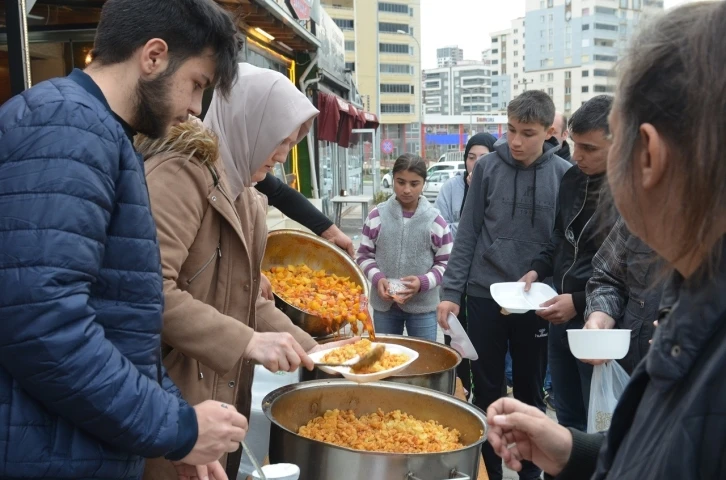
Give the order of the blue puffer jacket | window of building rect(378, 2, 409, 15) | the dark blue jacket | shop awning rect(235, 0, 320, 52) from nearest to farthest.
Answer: the dark blue jacket, the blue puffer jacket, shop awning rect(235, 0, 320, 52), window of building rect(378, 2, 409, 15)

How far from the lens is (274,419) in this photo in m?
2.06

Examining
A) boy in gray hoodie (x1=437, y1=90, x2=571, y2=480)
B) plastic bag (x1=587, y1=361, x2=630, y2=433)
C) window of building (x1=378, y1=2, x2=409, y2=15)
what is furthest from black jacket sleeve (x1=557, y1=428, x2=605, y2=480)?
window of building (x1=378, y1=2, x2=409, y2=15)

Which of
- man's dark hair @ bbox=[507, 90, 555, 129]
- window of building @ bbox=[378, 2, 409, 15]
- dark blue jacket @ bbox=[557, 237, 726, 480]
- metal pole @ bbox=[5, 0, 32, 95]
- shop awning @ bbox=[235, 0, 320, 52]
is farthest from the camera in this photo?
window of building @ bbox=[378, 2, 409, 15]

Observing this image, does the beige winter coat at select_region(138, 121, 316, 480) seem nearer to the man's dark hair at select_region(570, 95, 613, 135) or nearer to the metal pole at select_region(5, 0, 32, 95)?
the metal pole at select_region(5, 0, 32, 95)

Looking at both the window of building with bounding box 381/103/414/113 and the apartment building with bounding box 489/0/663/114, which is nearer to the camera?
the apartment building with bounding box 489/0/663/114

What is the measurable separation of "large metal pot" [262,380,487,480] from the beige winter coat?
0.79 ft

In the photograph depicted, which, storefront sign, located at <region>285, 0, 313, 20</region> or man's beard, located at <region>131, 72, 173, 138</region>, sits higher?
storefront sign, located at <region>285, 0, 313, 20</region>

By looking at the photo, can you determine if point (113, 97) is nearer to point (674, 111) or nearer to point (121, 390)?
point (121, 390)

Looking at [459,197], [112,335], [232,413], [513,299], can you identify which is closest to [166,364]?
[232,413]

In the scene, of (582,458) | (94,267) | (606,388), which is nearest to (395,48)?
(606,388)

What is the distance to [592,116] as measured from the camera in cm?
298

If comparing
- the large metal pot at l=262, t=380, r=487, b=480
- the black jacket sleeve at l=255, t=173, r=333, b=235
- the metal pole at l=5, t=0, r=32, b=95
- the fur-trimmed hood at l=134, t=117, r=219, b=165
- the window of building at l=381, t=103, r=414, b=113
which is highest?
the window of building at l=381, t=103, r=414, b=113

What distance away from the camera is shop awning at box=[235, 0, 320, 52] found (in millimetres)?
6160

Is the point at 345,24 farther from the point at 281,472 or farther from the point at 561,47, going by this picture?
the point at 281,472
